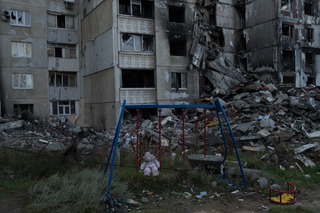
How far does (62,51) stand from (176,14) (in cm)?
966

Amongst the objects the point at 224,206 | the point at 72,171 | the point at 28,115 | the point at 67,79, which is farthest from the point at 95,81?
the point at 224,206

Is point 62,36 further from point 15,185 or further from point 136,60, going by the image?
point 15,185

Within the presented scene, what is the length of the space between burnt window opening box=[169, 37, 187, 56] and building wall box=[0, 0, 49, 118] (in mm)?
9853

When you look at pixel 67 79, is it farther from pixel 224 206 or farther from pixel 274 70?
pixel 224 206

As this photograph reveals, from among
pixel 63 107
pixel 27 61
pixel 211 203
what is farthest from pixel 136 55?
pixel 211 203

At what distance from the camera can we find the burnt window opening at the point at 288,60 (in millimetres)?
26784

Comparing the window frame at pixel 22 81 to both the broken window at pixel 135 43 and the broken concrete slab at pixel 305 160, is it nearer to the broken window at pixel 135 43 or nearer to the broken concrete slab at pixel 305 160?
the broken window at pixel 135 43

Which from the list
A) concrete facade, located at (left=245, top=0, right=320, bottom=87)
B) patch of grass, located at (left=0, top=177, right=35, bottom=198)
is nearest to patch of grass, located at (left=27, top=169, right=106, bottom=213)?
patch of grass, located at (left=0, top=177, right=35, bottom=198)

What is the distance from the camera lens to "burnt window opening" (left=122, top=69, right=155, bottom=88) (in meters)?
23.1

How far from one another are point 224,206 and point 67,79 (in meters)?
22.1

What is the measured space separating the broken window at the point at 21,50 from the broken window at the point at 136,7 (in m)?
7.57

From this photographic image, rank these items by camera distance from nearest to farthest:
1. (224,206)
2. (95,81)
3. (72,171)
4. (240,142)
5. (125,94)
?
(224,206), (72,171), (240,142), (125,94), (95,81)

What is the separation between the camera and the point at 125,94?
2084 cm

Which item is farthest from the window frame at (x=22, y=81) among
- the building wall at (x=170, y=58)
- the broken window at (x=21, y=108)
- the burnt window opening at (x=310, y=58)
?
the burnt window opening at (x=310, y=58)
